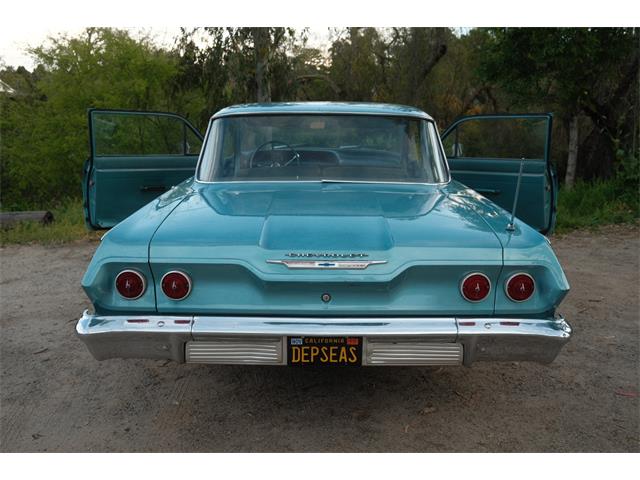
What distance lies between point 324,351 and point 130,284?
951mm

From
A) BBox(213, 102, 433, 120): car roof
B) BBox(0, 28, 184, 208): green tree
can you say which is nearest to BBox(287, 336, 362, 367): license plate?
BBox(213, 102, 433, 120): car roof

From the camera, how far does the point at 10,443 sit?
122 inches

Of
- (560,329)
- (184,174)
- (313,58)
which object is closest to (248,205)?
(560,329)

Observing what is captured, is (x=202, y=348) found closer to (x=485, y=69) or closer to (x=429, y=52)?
(x=485, y=69)

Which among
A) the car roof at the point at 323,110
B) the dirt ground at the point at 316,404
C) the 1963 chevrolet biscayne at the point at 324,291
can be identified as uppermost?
the car roof at the point at 323,110

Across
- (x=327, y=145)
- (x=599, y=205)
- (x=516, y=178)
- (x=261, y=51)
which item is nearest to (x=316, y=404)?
(x=327, y=145)

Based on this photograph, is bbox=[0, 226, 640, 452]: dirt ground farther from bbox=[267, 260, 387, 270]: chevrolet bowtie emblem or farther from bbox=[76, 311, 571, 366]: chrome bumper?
bbox=[267, 260, 387, 270]: chevrolet bowtie emblem

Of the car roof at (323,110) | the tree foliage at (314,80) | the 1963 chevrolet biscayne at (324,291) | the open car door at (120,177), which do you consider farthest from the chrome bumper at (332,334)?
the tree foliage at (314,80)

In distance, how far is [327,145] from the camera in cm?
406

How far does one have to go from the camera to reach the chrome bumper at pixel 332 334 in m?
2.73

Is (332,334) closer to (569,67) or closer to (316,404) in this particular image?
(316,404)

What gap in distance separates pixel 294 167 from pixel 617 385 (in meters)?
2.46

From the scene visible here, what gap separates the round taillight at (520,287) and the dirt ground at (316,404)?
2.57 ft

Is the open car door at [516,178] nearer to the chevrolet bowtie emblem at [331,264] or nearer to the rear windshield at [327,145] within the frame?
the rear windshield at [327,145]
